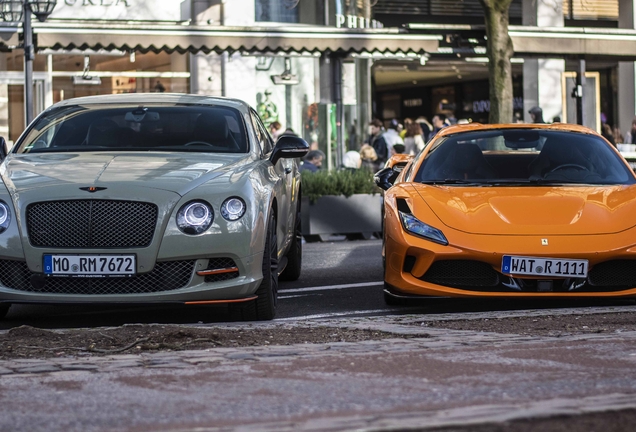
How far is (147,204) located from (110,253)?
36 cm

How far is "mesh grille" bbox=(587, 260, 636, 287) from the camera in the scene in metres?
7.67

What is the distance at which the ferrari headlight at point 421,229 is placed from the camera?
7.76 metres

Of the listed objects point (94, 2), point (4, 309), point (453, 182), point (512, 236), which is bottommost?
point (4, 309)

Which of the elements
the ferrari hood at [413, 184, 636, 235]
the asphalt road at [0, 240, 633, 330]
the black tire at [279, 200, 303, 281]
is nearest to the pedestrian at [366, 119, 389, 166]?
the black tire at [279, 200, 303, 281]

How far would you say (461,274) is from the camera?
7695 mm

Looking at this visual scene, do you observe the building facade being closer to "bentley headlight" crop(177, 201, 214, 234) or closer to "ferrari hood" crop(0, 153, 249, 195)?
"ferrari hood" crop(0, 153, 249, 195)

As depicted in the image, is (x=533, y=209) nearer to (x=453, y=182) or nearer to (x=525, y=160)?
(x=453, y=182)

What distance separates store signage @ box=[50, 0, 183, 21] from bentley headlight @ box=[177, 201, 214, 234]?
16.8m

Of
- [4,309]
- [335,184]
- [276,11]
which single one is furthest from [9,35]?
[4,309]

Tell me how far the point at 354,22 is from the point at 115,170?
19.0 meters

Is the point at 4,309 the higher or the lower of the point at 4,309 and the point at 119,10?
the lower

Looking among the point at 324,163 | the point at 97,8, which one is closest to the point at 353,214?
the point at 324,163

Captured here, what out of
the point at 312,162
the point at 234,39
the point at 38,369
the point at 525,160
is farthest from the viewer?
the point at 234,39

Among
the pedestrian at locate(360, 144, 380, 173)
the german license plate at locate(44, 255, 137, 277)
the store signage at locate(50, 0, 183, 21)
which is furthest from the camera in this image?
the store signage at locate(50, 0, 183, 21)
